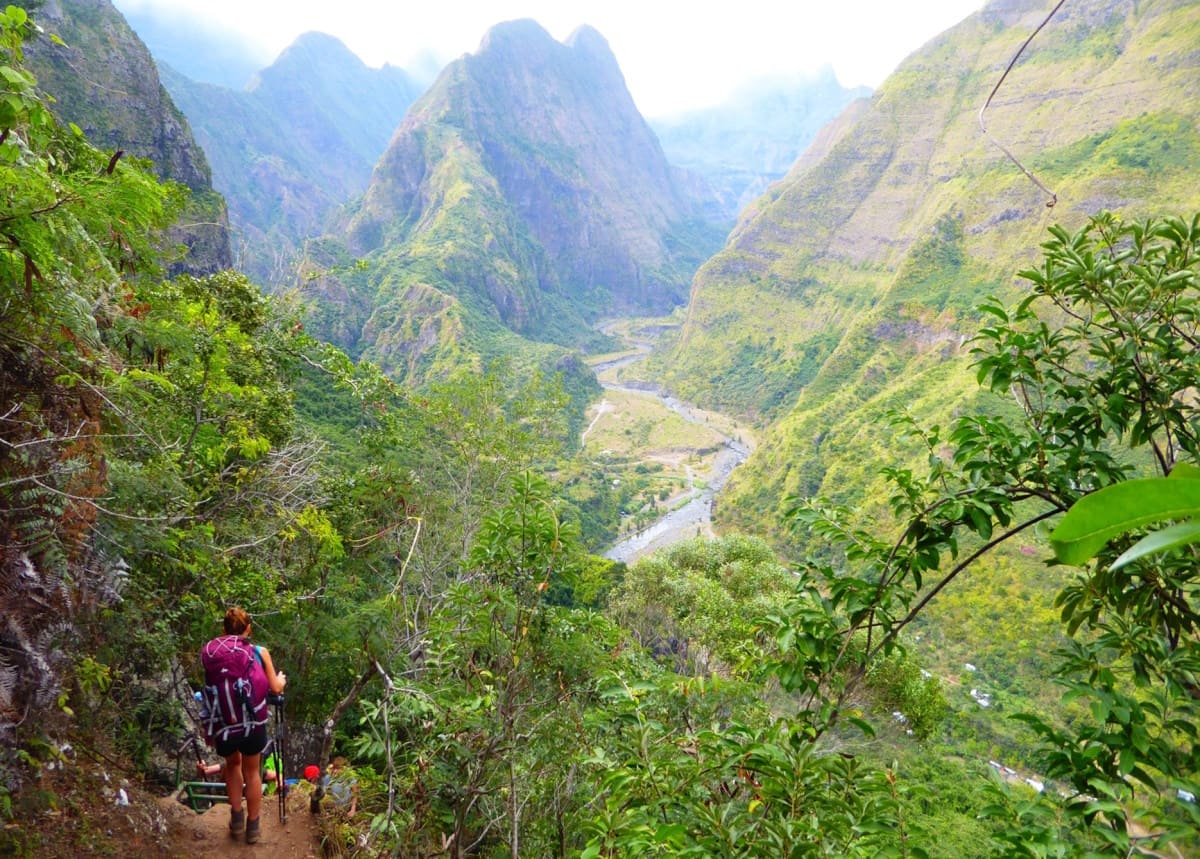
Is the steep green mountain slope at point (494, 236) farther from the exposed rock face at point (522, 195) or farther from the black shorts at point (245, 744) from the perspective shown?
the black shorts at point (245, 744)

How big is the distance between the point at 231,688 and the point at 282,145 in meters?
190

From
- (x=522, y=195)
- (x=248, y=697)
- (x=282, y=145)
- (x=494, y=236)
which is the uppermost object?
(x=282, y=145)

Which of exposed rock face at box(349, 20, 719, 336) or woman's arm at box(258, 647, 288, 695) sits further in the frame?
exposed rock face at box(349, 20, 719, 336)

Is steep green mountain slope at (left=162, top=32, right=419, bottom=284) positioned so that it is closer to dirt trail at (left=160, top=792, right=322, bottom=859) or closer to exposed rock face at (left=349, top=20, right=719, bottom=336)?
exposed rock face at (left=349, top=20, right=719, bottom=336)

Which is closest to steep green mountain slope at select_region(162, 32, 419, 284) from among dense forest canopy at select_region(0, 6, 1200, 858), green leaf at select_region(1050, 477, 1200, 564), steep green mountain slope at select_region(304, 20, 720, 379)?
steep green mountain slope at select_region(304, 20, 720, 379)

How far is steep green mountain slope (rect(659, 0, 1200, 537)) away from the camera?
62094mm

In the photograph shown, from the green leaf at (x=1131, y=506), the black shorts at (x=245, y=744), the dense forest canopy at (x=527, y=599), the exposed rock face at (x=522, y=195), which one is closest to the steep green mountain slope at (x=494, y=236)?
the exposed rock face at (x=522, y=195)

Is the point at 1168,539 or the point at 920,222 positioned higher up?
the point at 920,222

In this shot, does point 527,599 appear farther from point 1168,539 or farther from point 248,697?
point 1168,539

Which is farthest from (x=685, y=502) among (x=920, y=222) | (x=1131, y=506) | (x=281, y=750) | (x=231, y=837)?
(x=1131, y=506)

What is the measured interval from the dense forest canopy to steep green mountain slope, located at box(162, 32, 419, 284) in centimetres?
10548

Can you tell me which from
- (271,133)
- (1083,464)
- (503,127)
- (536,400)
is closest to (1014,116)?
(536,400)

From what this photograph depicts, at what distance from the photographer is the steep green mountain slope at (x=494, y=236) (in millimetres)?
83562

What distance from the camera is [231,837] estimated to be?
180 inches
